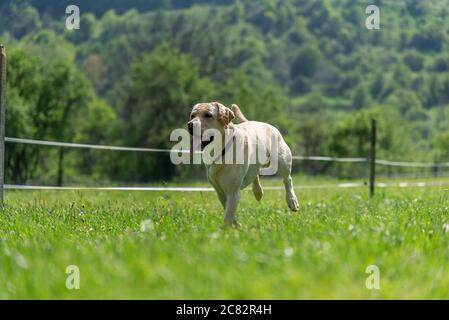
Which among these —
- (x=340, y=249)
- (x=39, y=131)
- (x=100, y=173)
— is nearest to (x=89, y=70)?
(x=100, y=173)

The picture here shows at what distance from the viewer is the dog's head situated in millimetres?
7672

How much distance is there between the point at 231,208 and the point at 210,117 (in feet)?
3.60

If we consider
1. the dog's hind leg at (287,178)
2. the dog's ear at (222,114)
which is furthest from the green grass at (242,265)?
the dog's hind leg at (287,178)

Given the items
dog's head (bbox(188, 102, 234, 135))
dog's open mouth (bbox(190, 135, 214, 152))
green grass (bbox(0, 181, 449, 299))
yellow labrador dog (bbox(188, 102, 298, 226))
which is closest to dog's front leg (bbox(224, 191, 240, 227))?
yellow labrador dog (bbox(188, 102, 298, 226))

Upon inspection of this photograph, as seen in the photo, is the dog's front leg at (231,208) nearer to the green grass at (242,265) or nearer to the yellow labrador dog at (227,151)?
the yellow labrador dog at (227,151)

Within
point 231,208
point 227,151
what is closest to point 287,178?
point 227,151

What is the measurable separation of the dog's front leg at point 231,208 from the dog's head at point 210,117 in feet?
2.63

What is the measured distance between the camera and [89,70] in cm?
10388

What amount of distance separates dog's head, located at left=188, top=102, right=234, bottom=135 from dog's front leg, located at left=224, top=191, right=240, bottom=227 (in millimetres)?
801

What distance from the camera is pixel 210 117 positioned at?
773cm

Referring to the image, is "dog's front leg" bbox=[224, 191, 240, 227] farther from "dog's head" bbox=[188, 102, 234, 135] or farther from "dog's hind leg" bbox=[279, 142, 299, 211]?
"dog's hind leg" bbox=[279, 142, 299, 211]

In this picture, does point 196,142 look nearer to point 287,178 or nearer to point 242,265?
point 287,178
